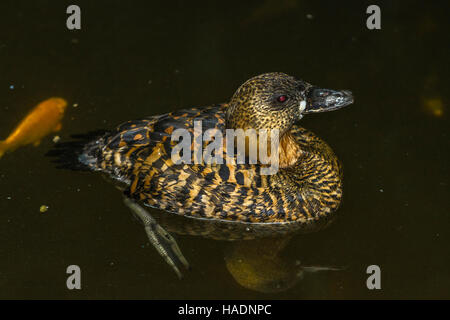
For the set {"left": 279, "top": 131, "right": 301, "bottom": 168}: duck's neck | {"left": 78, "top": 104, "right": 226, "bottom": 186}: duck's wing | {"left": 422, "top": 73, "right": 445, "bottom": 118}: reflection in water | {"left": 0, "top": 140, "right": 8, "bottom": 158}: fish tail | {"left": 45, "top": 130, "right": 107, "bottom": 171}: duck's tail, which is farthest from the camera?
{"left": 422, "top": 73, "right": 445, "bottom": 118}: reflection in water

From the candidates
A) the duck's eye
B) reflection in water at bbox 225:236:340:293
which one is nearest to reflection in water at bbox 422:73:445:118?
the duck's eye

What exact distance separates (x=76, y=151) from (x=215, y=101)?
146cm

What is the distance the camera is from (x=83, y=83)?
23.5 ft

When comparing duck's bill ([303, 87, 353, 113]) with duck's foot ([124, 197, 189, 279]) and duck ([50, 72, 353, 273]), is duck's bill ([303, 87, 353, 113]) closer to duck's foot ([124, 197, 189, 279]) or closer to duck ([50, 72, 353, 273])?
duck ([50, 72, 353, 273])

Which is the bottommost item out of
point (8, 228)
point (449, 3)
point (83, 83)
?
point (8, 228)

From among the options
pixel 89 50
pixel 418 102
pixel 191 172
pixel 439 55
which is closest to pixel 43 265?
pixel 191 172

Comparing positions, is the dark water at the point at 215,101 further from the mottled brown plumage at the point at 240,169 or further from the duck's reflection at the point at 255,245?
the mottled brown plumage at the point at 240,169

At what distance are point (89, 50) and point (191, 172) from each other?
2.36m

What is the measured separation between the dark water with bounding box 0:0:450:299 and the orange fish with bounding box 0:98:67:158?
86mm

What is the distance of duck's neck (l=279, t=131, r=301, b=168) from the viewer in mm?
6004

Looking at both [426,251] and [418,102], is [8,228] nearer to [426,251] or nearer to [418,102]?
[426,251]

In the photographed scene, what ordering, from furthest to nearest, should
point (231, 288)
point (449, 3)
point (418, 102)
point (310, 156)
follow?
point (449, 3), point (418, 102), point (310, 156), point (231, 288)

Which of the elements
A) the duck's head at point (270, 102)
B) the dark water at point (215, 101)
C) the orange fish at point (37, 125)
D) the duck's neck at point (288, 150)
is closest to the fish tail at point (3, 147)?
the orange fish at point (37, 125)

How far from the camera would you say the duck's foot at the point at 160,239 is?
5801 mm
